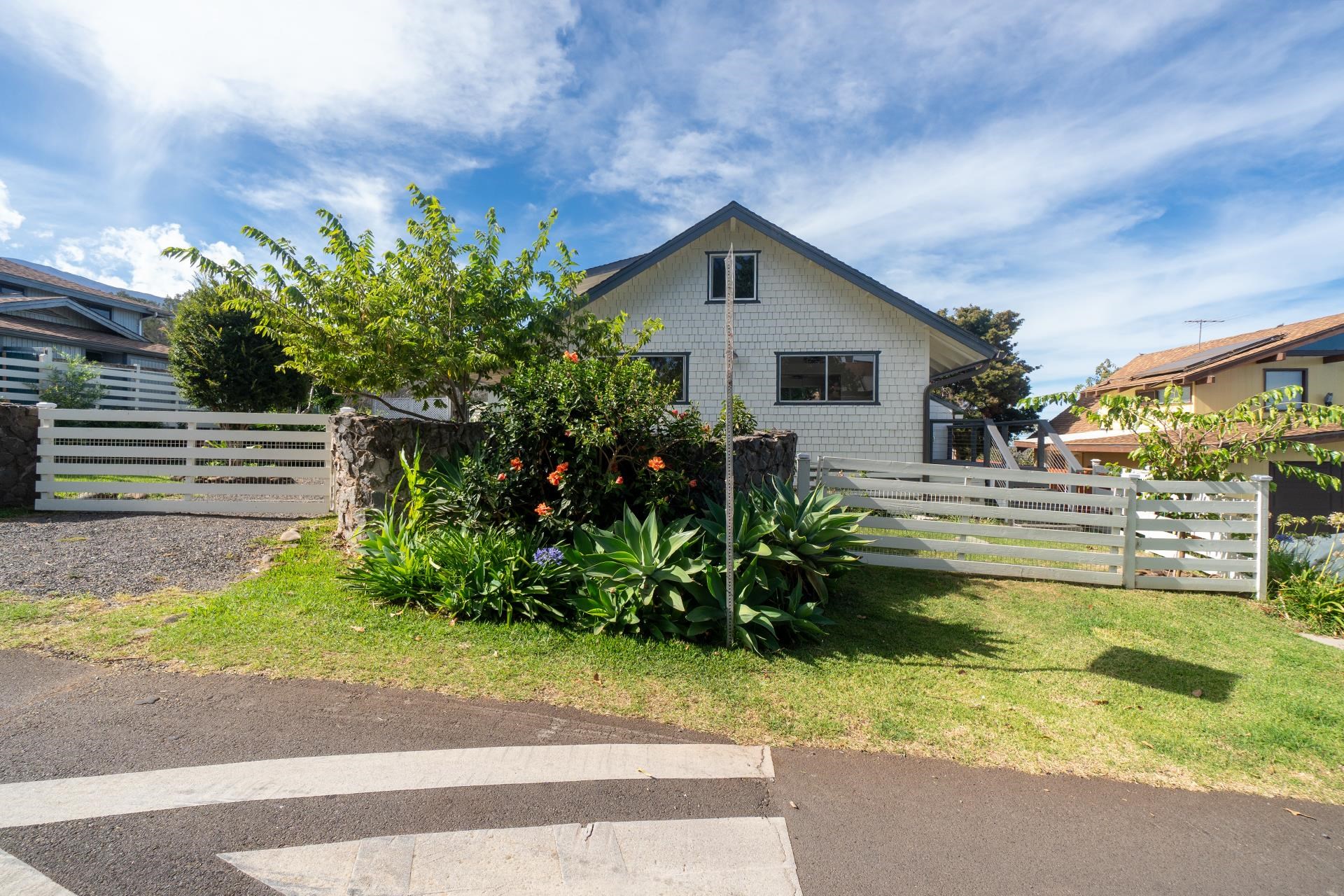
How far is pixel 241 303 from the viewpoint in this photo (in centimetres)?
825

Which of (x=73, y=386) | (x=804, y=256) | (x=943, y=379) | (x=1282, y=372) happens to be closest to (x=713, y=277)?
(x=804, y=256)

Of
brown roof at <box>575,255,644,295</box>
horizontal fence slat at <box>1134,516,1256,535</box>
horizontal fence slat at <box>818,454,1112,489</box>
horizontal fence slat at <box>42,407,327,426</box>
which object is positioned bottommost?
horizontal fence slat at <box>1134,516,1256,535</box>

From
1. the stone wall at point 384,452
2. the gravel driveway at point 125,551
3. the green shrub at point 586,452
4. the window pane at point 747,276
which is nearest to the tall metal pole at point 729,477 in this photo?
the green shrub at point 586,452

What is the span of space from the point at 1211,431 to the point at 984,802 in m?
7.03

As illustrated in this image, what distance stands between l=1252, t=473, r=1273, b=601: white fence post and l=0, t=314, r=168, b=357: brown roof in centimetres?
2585

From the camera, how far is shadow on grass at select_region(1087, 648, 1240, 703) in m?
4.27

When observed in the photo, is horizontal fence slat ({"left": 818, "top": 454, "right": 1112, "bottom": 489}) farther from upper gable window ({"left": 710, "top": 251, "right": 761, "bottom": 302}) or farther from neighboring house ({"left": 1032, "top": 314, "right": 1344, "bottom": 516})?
neighboring house ({"left": 1032, "top": 314, "right": 1344, "bottom": 516})

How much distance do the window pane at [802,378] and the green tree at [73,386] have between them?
18243 millimetres

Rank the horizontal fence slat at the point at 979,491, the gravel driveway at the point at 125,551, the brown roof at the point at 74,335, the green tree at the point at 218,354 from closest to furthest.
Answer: the gravel driveway at the point at 125,551
the horizontal fence slat at the point at 979,491
the green tree at the point at 218,354
the brown roof at the point at 74,335

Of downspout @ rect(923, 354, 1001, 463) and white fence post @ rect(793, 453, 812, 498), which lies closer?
white fence post @ rect(793, 453, 812, 498)

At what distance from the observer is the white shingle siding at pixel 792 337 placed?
1345cm

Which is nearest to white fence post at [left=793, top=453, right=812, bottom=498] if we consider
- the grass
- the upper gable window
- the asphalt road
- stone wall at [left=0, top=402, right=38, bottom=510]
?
the grass

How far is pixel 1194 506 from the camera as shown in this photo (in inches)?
267

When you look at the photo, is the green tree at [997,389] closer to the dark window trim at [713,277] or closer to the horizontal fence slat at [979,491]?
the dark window trim at [713,277]
